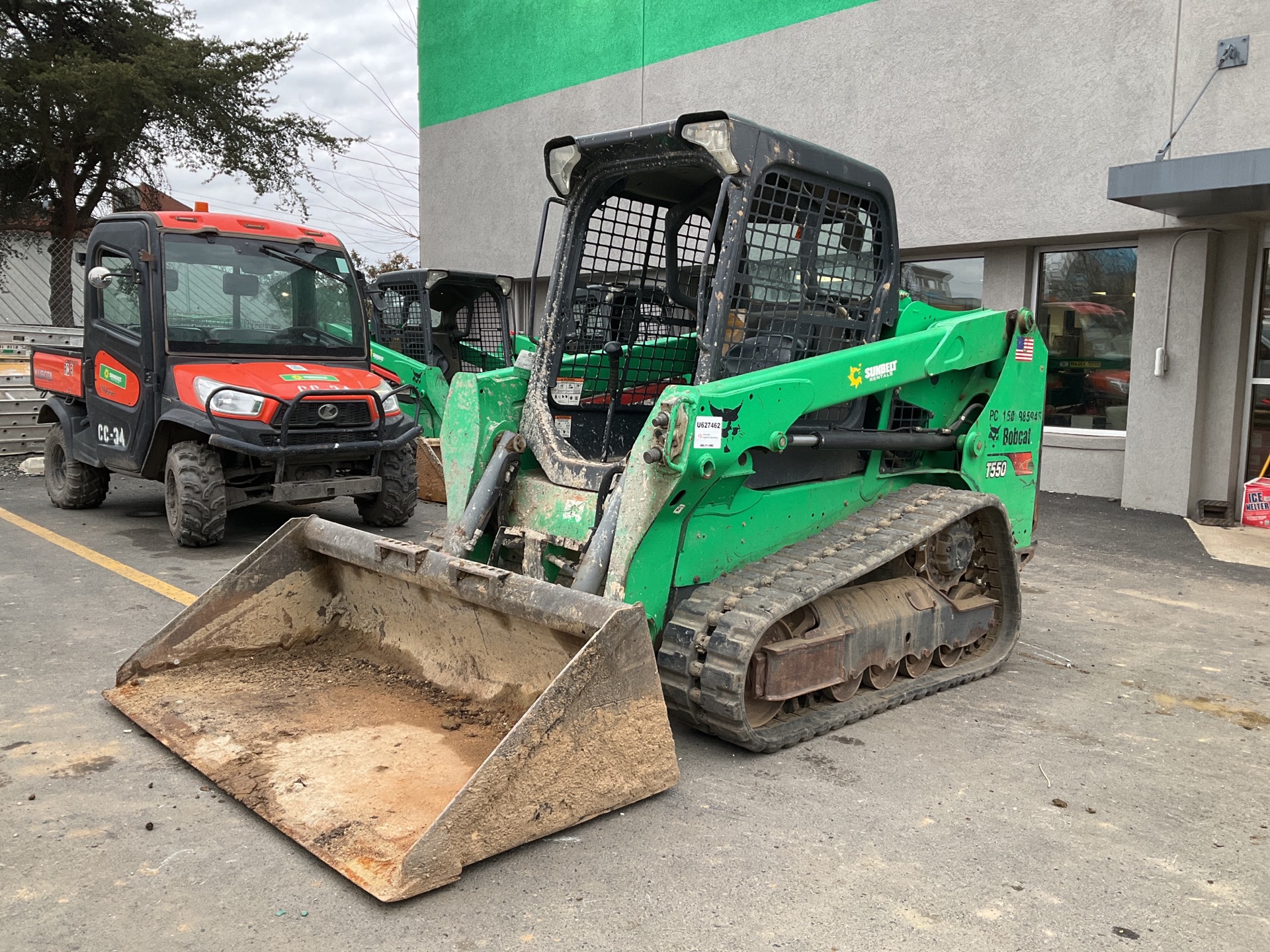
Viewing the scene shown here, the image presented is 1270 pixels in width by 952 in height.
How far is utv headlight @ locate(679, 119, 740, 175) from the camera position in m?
4.12

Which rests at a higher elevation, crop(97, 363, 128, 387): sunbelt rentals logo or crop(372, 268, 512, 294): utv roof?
crop(372, 268, 512, 294): utv roof


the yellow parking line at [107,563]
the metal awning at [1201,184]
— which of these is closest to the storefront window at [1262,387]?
the metal awning at [1201,184]

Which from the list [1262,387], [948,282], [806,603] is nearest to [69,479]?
[806,603]

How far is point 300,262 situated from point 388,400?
4.50 feet

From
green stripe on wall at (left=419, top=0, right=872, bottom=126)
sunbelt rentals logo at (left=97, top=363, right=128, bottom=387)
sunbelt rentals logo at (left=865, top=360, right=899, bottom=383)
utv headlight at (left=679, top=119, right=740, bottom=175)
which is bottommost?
sunbelt rentals logo at (left=97, top=363, right=128, bottom=387)

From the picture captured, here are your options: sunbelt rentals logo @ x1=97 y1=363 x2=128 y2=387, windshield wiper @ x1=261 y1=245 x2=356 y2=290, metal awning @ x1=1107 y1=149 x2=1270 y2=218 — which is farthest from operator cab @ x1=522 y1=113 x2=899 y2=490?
sunbelt rentals logo @ x1=97 y1=363 x2=128 y2=387

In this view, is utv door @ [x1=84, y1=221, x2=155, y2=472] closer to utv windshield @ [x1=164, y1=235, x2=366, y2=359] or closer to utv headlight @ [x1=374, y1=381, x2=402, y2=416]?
utv windshield @ [x1=164, y1=235, x2=366, y2=359]

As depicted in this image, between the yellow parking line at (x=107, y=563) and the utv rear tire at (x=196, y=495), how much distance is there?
0.54 m

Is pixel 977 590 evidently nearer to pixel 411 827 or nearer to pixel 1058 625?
pixel 1058 625

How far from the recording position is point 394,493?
28.1ft

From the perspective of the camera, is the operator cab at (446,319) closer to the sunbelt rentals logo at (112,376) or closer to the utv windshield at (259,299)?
the utv windshield at (259,299)

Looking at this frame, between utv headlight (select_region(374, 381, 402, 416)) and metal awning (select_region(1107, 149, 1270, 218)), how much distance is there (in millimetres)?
6206

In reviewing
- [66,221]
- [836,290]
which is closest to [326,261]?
[836,290]

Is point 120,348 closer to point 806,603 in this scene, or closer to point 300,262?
point 300,262
